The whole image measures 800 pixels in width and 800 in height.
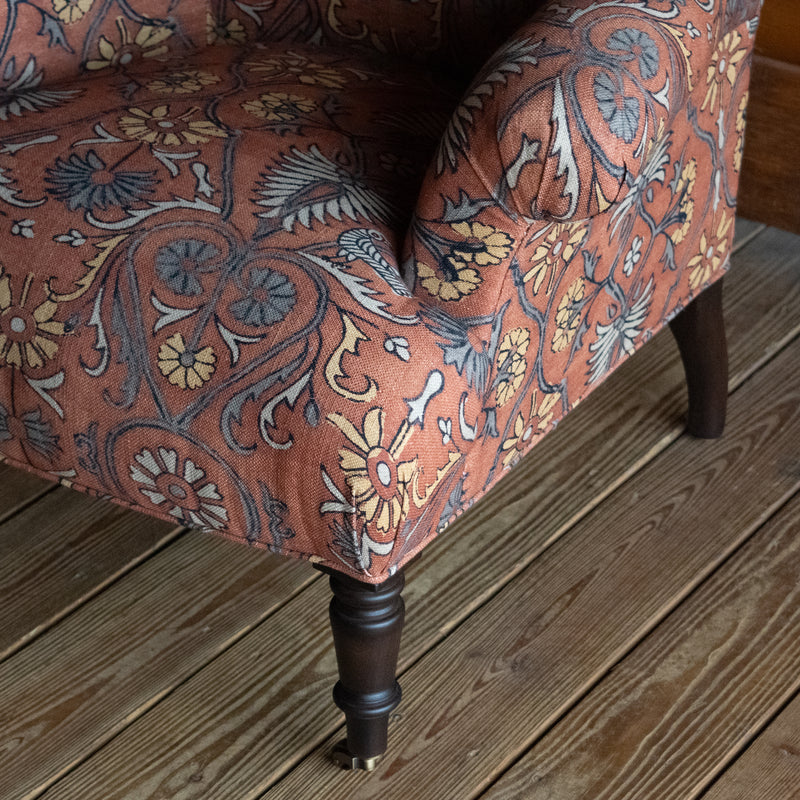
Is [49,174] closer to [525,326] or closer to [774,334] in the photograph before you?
[525,326]

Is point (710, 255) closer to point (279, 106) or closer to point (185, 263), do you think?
point (279, 106)

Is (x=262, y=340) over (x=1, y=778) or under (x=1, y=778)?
over

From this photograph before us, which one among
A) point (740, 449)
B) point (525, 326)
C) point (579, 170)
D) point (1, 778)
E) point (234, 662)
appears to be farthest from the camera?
point (740, 449)

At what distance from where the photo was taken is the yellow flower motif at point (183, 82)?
97 centimetres

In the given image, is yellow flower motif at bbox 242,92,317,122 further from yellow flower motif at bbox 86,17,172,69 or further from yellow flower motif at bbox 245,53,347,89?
yellow flower motif at bbox 86,17,172,69

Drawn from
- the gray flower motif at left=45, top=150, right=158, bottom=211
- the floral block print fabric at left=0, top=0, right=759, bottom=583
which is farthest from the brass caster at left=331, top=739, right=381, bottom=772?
the gray flower motif at left=45, top=150, right=158, bottom=211

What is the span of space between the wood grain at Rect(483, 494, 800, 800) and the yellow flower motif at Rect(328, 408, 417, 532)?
0.34 metres

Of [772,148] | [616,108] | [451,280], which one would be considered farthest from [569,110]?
[772,148]

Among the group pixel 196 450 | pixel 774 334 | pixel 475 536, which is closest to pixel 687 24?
pixel 196 450

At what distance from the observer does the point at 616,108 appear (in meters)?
0.72

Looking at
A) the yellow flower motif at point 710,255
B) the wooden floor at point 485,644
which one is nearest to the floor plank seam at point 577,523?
the wooden floor at point 485,644

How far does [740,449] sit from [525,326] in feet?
1.84

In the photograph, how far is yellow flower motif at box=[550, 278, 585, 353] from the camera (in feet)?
2.86

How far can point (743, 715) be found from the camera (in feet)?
3.34
